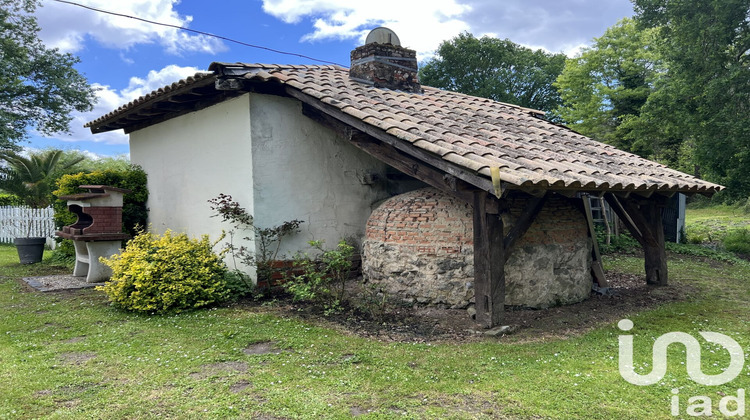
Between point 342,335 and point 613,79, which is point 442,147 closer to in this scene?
point 342,335

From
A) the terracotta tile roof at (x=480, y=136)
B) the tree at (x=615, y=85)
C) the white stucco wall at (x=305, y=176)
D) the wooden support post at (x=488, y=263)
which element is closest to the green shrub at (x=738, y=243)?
the tree at (x=615, y=85)

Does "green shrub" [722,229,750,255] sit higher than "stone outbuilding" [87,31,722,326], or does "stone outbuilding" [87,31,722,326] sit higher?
"stone outbuilding" [87,31,722,326]

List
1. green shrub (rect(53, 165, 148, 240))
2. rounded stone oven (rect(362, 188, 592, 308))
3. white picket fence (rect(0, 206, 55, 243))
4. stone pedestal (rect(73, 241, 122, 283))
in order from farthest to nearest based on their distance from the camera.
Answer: white picket fence (rect(0, 206, 55, 243))
green shrub (rect(53, 165, 148, 240))
stone pedestal (rect(73, 241, 122, 283))
rounded stone oven (rect(362, 188, 592, 308))

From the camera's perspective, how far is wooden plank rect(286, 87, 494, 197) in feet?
15.5

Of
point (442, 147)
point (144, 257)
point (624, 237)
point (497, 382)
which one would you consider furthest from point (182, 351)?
point (624, 237)

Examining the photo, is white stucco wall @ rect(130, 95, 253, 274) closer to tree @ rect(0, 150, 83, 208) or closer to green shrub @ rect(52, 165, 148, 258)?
green shrub @ rect(52, 165, 148, 258)

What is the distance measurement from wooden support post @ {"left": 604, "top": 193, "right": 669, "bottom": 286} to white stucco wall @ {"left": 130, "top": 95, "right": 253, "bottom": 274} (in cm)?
589

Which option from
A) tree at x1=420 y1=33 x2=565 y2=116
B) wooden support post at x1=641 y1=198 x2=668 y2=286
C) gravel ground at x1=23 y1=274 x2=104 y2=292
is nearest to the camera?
wooden support post at x1=641 y1=198 x2=668 y2=286

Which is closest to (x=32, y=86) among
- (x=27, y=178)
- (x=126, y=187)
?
(x=27, y=178)

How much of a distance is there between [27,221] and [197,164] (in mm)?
11236

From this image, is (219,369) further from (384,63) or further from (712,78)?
(712,78)

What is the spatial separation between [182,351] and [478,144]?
4150 millimetres

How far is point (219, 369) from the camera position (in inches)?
163

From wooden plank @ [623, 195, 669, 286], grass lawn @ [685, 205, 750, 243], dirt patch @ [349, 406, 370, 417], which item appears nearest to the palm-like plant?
dirt patch @ [349, 406, 370, 417]
